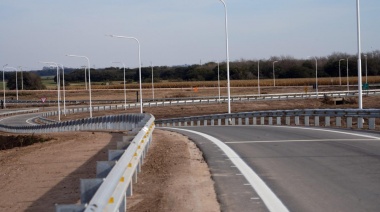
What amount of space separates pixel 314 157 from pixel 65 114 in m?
78.1

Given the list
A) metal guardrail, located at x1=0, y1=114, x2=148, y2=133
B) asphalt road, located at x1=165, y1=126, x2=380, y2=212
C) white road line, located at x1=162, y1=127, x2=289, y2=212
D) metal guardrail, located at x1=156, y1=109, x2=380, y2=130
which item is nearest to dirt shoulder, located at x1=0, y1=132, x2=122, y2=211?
asphalt road, located at x1=165, y1=126, x2=380, y2=212

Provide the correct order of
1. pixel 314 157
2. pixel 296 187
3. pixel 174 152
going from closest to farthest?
pixel 296 187
pixel 314 157
pixel 174 152

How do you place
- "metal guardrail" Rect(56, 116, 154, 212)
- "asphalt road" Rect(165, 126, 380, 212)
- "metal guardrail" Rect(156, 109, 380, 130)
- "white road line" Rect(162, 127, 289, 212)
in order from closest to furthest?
1. "metal guardrail" Rect(56, 116, 154, 212)
2. "white road line" Rect(162, 127, 289, 212)
3. "asphalt road" Rect(165, 126, 380, 212)
4. "metal guardrail" Rect(156, 109, 380, 130)

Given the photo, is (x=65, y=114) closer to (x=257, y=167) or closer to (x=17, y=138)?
(x=17, y=138)

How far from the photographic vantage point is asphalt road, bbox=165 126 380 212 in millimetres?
10406

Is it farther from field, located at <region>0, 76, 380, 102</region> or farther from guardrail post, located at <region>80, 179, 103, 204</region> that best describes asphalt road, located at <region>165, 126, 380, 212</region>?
field, located at <region>0, 76, 380, 102</region>

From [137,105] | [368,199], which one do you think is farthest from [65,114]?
[368,199]

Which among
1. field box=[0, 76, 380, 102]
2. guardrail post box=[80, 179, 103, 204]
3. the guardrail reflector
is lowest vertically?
the guardrail reflector

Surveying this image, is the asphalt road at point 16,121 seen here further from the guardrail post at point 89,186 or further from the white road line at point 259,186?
the guardrail post at point 89,186

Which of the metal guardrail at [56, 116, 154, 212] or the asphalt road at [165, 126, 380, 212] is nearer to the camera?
the metal guardrail at [56, 116, 154, 212]

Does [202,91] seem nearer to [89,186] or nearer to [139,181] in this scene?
[139,181]

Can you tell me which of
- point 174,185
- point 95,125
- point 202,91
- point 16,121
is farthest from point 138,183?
point 202,91

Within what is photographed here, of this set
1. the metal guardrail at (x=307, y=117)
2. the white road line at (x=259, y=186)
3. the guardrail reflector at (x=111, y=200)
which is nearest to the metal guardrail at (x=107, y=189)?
the guardrail reflector at (x=111, y=200)

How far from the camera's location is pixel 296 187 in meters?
12.0
